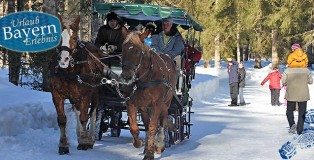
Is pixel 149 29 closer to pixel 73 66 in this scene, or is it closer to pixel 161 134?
pixel 73 66

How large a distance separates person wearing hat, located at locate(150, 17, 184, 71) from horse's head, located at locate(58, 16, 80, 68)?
92.3 inches

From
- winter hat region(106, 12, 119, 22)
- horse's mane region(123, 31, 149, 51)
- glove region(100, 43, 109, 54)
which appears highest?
winter hat region(106, 12, 119, 22)

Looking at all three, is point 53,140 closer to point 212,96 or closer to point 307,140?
point 307,140

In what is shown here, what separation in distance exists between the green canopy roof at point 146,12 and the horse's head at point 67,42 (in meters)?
1.94

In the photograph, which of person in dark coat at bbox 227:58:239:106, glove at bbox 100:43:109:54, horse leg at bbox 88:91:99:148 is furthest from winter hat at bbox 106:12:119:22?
person in dark coat at bbox 227:58:239:106

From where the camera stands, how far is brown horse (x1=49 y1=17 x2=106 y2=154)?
9.06 meters

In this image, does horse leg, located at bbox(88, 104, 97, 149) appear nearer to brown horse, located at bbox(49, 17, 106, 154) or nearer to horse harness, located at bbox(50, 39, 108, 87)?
brown horse, located at bbox(49, 17, 106, 154)

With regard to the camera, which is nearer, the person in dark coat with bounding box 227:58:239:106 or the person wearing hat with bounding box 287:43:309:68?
the person wearing hat with bounding box 287:43:309:68

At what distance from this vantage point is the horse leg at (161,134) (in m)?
9.84

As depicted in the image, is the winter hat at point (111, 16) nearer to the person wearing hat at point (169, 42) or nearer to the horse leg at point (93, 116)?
the person wearing hat at point (169, 42)

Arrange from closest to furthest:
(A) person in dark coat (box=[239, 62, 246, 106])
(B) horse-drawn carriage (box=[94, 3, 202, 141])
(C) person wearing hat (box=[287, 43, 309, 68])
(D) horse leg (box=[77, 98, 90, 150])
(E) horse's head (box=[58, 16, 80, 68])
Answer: (E) horse's head (box=[58, 16, 80, 68]), (D) horse leg (box=[77, 98, 90, 150]), (B) horse-drawn carriage (box=[94, 3, 202, 141]), (C) person wearing hat (box=[287, 43, 309, 68]), (A) person in dark coat (box=[239, 62, 246, 106])

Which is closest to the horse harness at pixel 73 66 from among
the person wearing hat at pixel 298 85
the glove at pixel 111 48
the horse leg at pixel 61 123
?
the horse leg at pixel 61 123

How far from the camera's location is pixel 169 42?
36.5 ft

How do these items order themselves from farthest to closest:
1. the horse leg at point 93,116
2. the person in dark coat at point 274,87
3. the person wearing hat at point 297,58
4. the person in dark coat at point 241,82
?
the person in dark coat at point 241,82
the person in dark coat at point 274,87
the person wearing hat at point 297,58
the horse leg at point 93,116
